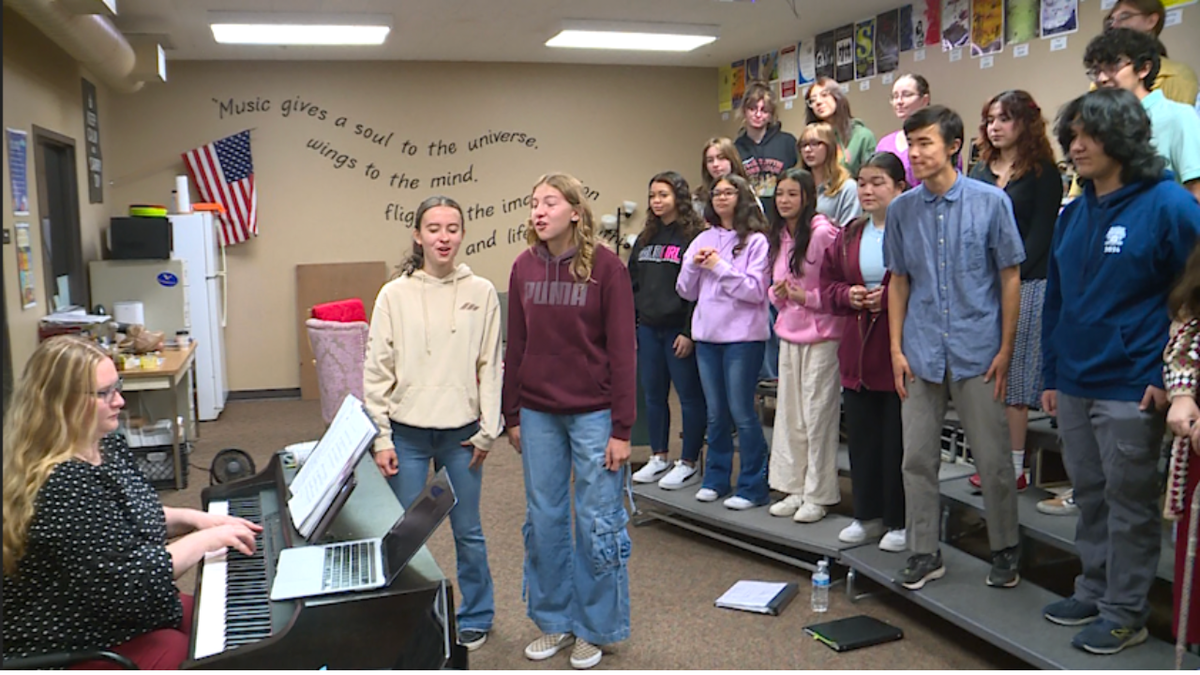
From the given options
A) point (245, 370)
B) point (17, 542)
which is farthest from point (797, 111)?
point (17, 542)

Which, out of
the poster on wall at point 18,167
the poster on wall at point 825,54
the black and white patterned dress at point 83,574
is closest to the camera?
the black and white patterned dress at point 83,574

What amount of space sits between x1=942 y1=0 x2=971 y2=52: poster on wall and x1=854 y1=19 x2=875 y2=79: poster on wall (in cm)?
63

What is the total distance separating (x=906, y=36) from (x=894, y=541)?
Result: 3.57m

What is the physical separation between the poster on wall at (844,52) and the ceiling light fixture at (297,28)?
9.42ft

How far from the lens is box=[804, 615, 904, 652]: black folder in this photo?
2.95m

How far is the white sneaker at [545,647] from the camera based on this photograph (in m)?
2.88

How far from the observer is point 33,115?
4.84 meters

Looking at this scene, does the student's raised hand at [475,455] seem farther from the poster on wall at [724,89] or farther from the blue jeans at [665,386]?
the poster on wall at [724,89]

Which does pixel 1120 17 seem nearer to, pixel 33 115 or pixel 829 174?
pixel 829 174

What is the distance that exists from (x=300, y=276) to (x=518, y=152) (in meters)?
1.96

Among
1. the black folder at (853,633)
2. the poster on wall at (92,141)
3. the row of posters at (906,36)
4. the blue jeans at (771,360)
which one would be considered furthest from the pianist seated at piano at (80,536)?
the poster on wall at (92,141)

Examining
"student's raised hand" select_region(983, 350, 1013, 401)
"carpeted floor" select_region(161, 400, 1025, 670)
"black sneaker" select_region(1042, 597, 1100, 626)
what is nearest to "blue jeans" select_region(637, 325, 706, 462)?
"carpeted floor" select_region(161, 400, 1025, 670)

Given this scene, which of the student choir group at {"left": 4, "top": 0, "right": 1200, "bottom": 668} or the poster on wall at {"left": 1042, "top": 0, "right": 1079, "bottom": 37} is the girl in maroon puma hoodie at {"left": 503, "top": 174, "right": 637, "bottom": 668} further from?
the poster on wall at {"left": 1042, "top": 0, "right": 1079, "bottom": 37}

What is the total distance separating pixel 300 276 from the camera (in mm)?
7457
